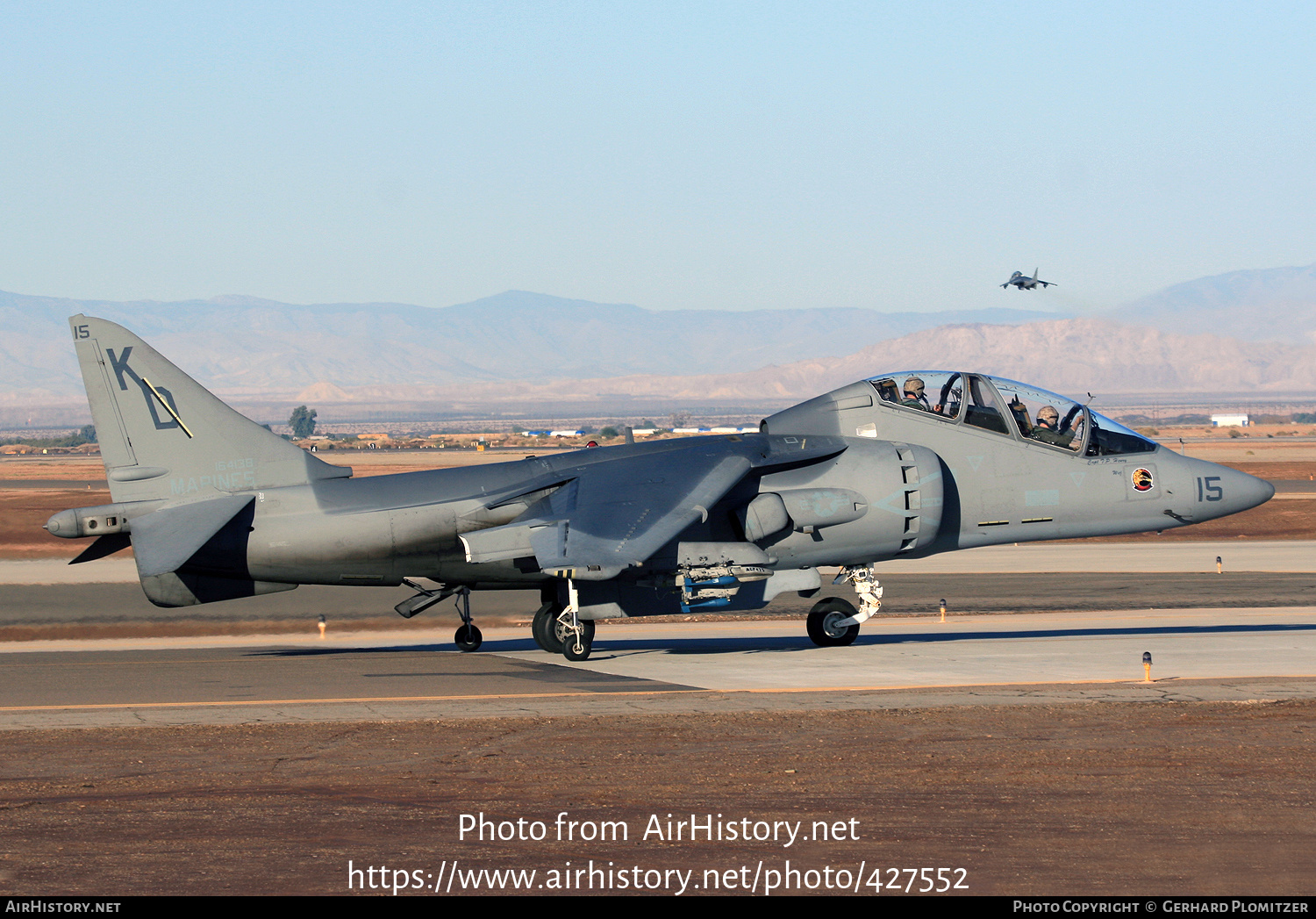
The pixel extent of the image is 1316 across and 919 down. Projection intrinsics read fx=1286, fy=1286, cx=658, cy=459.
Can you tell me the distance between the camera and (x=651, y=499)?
1773 centimetres

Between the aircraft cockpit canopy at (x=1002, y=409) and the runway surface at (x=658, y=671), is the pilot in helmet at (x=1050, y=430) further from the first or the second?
the runway surface at (x=658, y=671)

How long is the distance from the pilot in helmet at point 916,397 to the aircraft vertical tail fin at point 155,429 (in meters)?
9.44

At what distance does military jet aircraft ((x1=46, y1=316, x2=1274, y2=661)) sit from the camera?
721 inches

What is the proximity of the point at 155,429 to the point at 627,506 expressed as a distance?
717cm

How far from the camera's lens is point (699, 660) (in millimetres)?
19281

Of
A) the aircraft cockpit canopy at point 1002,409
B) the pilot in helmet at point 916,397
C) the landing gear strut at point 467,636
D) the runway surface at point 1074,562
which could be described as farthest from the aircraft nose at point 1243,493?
the landing gear strut at point 467,636

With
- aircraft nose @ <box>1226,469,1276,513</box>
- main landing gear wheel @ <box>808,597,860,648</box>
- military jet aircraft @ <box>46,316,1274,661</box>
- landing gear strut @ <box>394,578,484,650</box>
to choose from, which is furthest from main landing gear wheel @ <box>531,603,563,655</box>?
aircraft nose @ <box>1226,469,1276,513</box>

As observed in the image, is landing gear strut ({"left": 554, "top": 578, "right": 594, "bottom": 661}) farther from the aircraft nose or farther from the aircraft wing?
the aircraft nose

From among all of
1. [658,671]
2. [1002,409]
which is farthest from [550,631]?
[1002,409]

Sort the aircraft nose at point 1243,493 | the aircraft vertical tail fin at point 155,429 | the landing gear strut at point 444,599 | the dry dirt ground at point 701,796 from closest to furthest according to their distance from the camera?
the dry dirt ground at point 701,796
the aircraft vertical tail fin at point 155,429
the landing gear strut at point 444,599
the aircraft nose at point 1243,493

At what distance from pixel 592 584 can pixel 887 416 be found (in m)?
5.41

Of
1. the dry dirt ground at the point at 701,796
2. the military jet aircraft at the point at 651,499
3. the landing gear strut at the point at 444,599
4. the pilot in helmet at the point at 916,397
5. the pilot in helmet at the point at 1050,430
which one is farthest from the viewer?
the pilot in helmet at the point at 1050,430

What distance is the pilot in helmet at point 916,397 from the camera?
20.3 m
